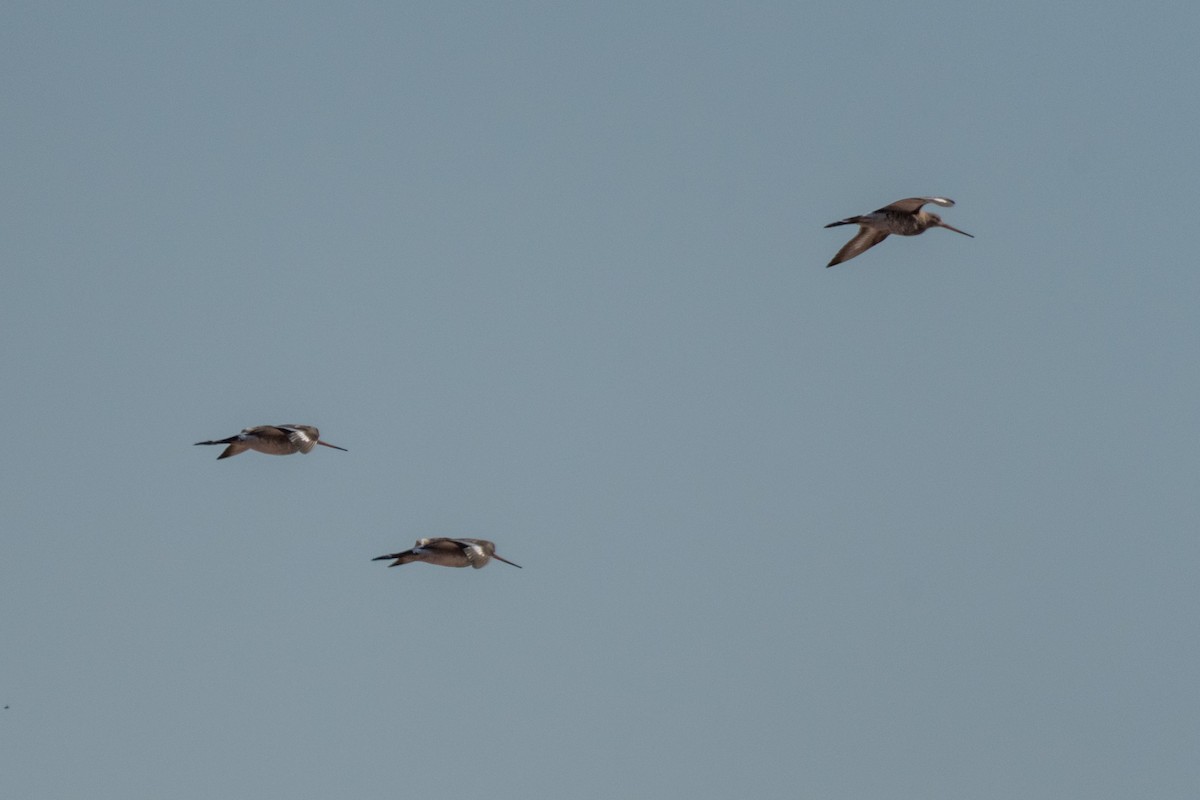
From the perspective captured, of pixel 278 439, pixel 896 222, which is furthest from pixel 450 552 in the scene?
pixel 896 222

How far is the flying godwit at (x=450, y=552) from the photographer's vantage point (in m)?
91.7

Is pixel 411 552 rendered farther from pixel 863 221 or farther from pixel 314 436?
pixel 863 221

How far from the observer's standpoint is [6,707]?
109000 millimetres

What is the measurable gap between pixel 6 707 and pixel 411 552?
2639cm

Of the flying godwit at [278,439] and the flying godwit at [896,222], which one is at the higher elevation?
the flying godwit at [896,222]

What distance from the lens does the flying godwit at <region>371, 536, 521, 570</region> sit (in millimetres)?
91688

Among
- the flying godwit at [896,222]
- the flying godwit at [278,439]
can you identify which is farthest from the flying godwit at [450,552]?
the flying godwit at [896,222]

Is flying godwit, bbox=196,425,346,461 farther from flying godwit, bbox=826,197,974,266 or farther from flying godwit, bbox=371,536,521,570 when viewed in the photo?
flying godwit, bbox=826,197,974,266

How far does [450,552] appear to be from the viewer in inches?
A: 3644

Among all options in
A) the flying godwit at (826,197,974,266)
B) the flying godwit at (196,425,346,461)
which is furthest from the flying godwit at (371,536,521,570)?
the flying godwit at (826,197,974,266)

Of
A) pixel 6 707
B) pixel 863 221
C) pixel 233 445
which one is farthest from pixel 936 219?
pixel 6 707

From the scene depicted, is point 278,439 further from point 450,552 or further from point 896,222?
point 896,222

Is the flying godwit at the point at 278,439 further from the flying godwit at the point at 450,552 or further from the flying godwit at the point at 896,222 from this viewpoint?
the flying godwit at the point at 896,222

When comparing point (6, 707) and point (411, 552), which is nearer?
point (411, 552)
